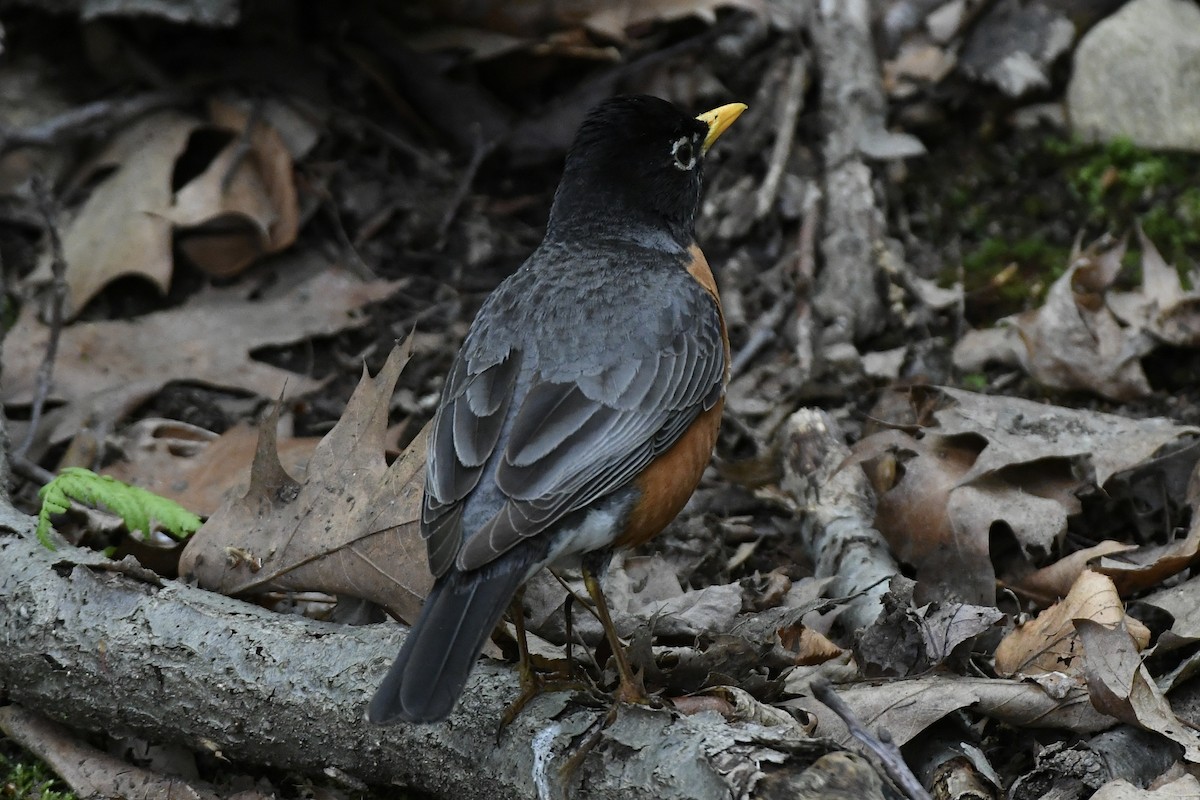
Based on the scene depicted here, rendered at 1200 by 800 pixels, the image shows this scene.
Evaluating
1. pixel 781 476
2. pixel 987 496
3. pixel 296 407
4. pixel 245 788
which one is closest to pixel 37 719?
pixel 245 788

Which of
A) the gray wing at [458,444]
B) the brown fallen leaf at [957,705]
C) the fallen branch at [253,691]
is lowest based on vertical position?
the fallen branch at [253,691]

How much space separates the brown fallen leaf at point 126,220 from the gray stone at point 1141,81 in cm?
480

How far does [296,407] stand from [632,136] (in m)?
1.96

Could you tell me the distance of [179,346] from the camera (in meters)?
6.23

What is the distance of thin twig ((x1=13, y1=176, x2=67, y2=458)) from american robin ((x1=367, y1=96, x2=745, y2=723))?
1.93 meters

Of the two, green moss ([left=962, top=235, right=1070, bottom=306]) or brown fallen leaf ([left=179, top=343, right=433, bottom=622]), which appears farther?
green moss ([left=962, top=235, right=1070, bottom=306])

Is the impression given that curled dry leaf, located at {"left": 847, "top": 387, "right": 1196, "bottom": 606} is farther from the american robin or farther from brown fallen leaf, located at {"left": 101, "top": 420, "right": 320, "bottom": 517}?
brown fallen leaf, located at {"left": 101, "top": 420, "right": 320, "bottom": 517}

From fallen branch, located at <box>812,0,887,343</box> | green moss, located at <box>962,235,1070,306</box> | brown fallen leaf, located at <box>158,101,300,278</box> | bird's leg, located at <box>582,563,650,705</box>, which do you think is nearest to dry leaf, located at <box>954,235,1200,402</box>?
green moss, located at <box>962,235,1070,306</box>

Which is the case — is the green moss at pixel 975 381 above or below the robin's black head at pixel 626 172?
below

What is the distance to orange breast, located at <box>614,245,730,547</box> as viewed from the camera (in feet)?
13.3

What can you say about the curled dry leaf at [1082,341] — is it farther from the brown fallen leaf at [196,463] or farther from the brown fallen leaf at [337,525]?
the brown fallen leaf at [196,463]

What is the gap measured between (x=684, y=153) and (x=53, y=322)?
2.70m

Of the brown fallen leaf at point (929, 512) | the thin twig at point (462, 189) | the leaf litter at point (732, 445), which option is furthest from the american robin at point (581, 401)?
the thin twig at point (462, 189)

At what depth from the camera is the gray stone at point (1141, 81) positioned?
7.10 m
